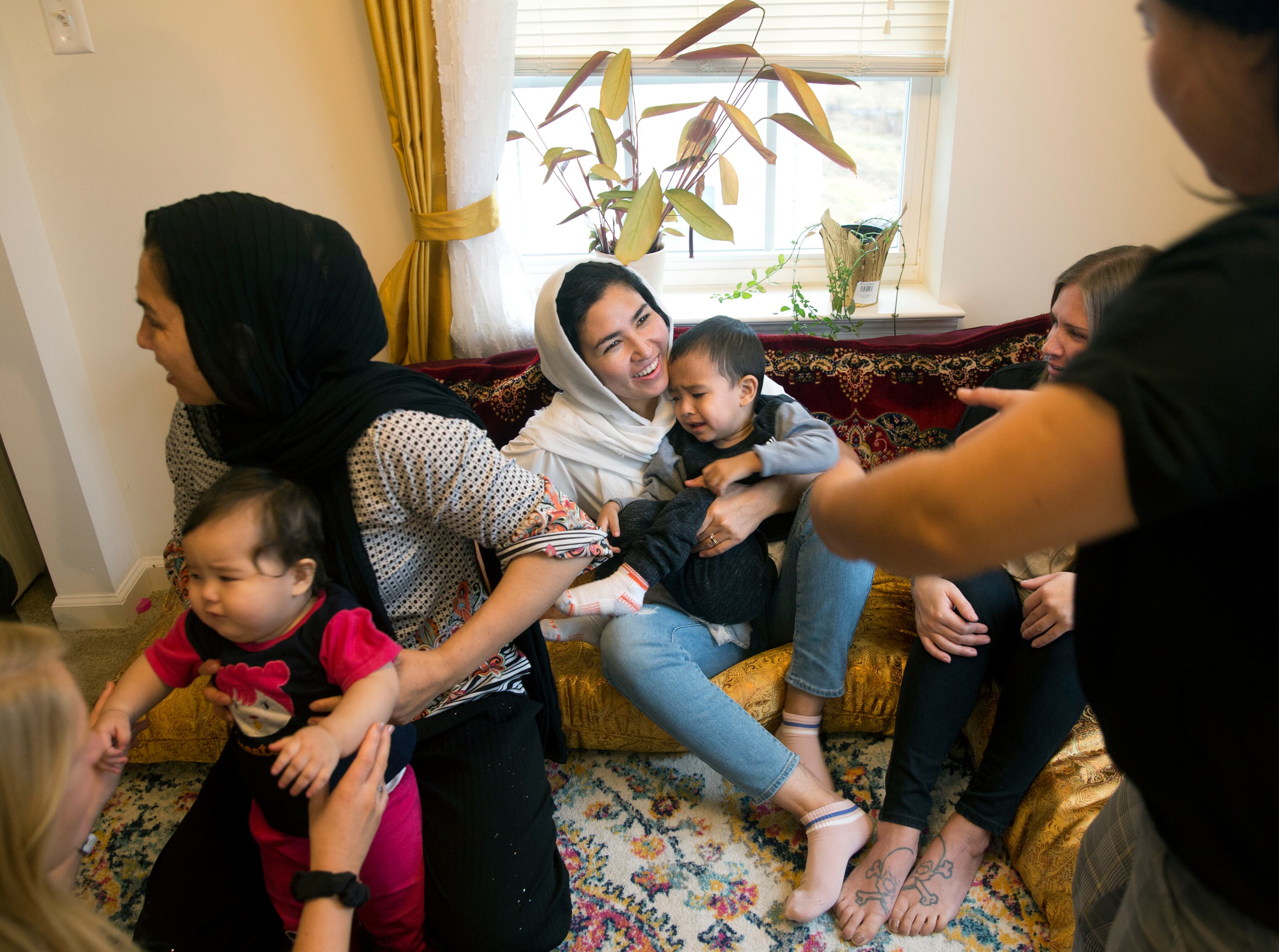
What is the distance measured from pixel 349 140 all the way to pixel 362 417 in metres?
1.43

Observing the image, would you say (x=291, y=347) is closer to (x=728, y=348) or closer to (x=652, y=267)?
(x=728, y=348)

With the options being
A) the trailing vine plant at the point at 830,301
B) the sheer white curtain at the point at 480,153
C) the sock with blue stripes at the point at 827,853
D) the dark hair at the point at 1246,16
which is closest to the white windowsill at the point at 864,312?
the trailing vine plant at the point at 830,301

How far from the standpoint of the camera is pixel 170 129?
7.41 ft

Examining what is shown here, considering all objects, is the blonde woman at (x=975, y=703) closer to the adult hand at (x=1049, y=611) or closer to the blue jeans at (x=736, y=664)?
the adult hand at (x=1049, y=611)

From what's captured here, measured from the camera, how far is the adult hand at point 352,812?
1071 mm

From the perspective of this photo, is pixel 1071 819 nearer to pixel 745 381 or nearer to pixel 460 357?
pixel 745 381

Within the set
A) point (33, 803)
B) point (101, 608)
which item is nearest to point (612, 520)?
→ point (33, 803)

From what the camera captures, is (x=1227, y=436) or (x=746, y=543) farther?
(x=746, y=543)

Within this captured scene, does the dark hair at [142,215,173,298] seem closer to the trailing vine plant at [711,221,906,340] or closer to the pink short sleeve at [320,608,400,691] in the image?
the pink short sleeve at [320,608,400,691]

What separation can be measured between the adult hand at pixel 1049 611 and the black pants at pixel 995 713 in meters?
0.02

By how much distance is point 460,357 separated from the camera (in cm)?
240

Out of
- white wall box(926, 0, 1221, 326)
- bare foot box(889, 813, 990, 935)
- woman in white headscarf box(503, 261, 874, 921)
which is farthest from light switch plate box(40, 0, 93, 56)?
bare foot box(889, 813, 990, 935)

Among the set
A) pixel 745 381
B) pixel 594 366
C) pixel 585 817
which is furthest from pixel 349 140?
pixel 585 817

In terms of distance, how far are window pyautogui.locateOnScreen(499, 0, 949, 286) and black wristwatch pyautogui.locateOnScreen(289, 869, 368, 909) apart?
6.24 feet
